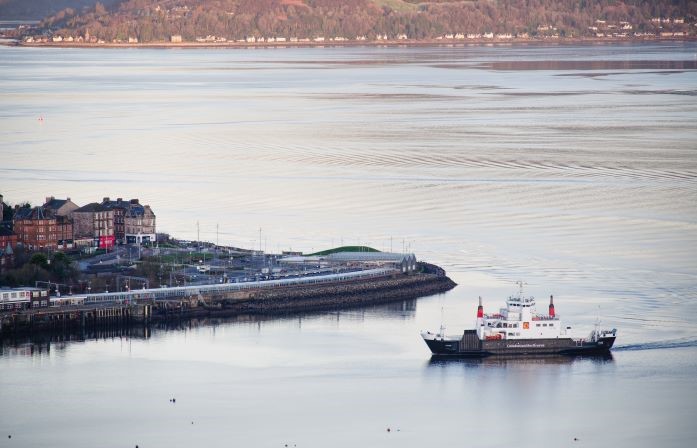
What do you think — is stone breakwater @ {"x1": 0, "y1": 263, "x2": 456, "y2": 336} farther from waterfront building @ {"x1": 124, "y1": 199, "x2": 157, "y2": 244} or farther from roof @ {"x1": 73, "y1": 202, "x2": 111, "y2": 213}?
roof @ {"x1": 73, "y1": 202, "x2": 111, "y2": 213}

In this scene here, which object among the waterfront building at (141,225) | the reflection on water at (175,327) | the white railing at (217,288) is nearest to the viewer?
the reflection on water at (175,327)

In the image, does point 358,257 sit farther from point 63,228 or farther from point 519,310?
point 519,310

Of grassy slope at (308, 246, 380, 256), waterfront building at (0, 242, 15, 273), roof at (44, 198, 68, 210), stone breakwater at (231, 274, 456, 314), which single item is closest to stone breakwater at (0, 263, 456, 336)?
stone breakwater at (231, 274, 456, 314)

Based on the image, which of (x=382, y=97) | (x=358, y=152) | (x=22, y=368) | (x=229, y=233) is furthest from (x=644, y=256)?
(x=382, y=97)

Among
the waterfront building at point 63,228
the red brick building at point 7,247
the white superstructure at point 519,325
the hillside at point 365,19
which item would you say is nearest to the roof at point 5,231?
the red brick building at point 7,247

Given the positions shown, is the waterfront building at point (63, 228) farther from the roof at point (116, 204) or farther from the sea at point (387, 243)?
the sea at point (387, 243)

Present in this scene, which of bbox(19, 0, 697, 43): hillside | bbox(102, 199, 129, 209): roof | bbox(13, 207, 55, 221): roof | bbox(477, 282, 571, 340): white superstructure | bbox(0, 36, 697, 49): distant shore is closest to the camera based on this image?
bbox(477, 282, 571, 340): white superstructure
